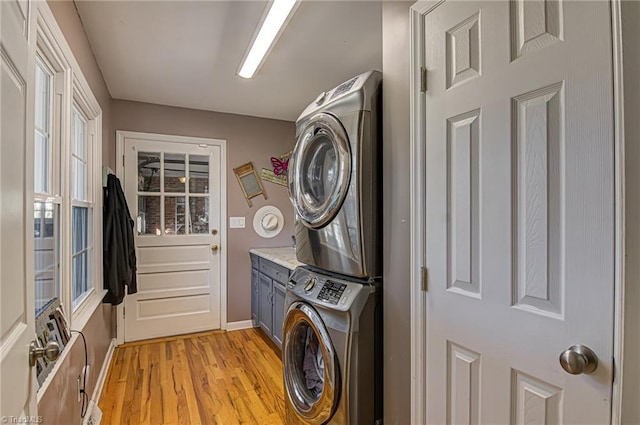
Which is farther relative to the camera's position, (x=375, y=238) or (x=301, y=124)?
(x=301, y=124)

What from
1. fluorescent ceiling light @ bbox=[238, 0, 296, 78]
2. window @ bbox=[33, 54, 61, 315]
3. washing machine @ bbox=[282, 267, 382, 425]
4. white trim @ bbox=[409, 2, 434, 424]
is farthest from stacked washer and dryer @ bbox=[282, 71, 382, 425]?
window @ bbox=[33, 54, 61, 315]

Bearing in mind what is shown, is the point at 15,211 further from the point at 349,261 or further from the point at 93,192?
the point at 93,192

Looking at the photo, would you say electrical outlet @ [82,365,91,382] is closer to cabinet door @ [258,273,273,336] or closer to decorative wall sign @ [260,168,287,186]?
cabinet door @ [258,273,273,336]

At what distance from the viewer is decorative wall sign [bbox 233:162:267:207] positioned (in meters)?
3.70

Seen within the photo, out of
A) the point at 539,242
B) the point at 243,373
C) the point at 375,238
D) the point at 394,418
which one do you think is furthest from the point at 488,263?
the point at 243,373

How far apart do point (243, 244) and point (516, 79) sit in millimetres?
3209

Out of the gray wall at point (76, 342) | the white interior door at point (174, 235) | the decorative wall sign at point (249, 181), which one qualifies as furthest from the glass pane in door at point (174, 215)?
the gray wall at point (76, 342)

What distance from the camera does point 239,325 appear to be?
3.67m

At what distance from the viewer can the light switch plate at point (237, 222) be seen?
12.0 feet

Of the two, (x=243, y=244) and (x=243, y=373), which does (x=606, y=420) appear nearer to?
(x=243, y=373)

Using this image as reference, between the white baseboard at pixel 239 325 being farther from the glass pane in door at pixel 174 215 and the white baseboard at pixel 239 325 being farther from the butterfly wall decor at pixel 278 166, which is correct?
the butterfly wall decor at pixel 278 166

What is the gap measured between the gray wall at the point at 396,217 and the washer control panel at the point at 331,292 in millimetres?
200

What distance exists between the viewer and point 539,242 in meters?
0.89

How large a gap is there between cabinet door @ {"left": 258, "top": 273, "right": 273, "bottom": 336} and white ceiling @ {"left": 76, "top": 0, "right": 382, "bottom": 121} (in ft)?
5.84
